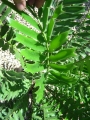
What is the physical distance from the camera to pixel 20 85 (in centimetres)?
126

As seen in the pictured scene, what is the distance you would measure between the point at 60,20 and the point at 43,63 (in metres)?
0.27

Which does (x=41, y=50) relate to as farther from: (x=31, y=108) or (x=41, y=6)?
(x=31, y=108)

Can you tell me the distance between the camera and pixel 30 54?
0.83 meters

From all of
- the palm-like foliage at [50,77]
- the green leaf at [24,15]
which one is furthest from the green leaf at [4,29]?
the green leaf at [24,15]

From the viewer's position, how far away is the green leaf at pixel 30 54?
2.62 feet

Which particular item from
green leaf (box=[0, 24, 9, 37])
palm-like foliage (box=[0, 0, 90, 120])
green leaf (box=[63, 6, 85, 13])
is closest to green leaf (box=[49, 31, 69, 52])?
palm-like foliage (box=[0, 0, 90, 120])

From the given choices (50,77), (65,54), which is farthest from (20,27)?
(50,77)

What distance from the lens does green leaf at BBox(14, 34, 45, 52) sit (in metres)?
0.80

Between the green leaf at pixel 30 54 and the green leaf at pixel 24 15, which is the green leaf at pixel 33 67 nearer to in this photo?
the green leaf at pixel 30 54

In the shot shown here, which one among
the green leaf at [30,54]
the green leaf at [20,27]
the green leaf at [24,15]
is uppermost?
the green leaf at [24,15]

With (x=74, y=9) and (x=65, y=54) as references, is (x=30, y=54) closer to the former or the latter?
(x=65, y=54)

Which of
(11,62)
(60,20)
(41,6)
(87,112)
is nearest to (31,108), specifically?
(87,112)

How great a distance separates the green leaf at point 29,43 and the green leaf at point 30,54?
0.07ft

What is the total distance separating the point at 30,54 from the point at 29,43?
35 mm
